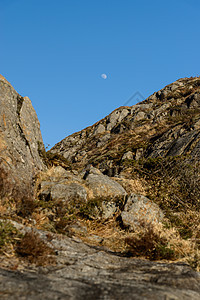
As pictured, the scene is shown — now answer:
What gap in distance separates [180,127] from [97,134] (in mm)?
21355

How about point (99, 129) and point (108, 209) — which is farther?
point (99, 129)

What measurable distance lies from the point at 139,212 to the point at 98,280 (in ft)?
15.1

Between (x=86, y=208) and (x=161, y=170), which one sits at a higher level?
(x=161, y=170)

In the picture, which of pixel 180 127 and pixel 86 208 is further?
pixel 180 127

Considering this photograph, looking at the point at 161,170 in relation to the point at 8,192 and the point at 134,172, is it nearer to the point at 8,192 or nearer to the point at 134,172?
the point at 134,172

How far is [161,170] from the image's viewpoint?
10.7 m

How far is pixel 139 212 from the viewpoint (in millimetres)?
7840

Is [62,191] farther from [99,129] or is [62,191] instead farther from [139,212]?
[99,129]

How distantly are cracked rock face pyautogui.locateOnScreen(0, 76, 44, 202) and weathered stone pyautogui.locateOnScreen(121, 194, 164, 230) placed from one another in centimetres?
328

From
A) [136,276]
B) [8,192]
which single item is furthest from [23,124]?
[136,276]

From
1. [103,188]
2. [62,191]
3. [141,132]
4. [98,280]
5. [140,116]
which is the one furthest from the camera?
[140,116]

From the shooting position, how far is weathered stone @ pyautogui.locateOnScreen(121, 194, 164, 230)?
7.40 metres

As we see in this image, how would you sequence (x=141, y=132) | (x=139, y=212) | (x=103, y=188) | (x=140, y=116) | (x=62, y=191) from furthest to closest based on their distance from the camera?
(x=140, y=116)
(x=141, y=132)
(x=103, y=188)
(x=62, y=191)
(x=139, y=212)

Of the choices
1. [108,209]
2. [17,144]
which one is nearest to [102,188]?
[108,209]
